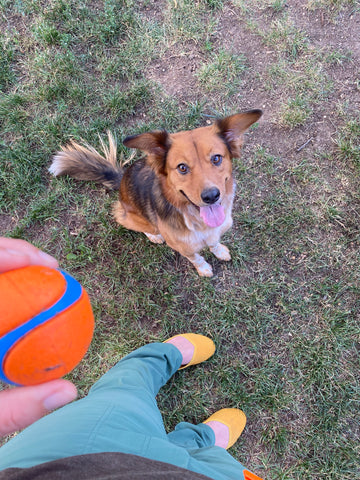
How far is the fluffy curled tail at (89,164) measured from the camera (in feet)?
11.0

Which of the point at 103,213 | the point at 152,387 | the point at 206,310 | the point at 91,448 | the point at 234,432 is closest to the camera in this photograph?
the point at 91,448

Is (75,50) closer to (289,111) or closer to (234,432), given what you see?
(289,111)

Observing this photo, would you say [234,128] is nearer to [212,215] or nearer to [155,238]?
[212,215]

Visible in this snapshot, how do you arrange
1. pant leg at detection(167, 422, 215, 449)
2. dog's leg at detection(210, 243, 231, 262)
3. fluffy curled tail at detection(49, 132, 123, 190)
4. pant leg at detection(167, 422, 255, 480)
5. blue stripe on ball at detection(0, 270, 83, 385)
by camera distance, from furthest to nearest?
fluffy curled tail at detection(49, 132, 123, 190) → dog's leg at detection(210, 243, 231, 262) → pant leg at detection(167, 422, 215, 449) → pant leg at detection(167, 422, 255, 480) → blue stripe on ball at detection(0, 270, 83, 385)

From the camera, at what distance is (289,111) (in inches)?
143

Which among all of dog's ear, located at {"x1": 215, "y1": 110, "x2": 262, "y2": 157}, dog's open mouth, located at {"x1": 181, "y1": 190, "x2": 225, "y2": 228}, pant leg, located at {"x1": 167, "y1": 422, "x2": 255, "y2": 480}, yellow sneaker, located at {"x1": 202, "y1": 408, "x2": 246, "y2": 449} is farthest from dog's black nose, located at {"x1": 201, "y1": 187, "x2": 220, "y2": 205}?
yellow sneaker, located at {"x1": 202, "y1": 408, "x2": 246, "y2": 449}

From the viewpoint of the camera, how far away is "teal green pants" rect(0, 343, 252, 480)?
1399 millimetres

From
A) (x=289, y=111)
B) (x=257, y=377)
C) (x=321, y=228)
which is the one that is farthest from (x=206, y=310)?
(x=289, y=111)

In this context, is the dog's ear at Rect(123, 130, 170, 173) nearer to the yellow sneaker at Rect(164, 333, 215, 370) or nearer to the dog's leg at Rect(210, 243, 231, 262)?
the dog's leg at Rect(210, 243, 231, 262)

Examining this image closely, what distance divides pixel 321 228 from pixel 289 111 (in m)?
1.38

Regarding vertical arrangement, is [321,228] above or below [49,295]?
below

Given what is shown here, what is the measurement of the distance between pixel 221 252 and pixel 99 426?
2064 millimetres

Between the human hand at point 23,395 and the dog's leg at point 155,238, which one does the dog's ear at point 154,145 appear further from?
the human hand at point 23,395

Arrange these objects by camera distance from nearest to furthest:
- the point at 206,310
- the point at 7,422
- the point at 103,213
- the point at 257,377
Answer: the point at 7,422 → the point at 257,377 → the point at 206,310 → the point at 103,213
